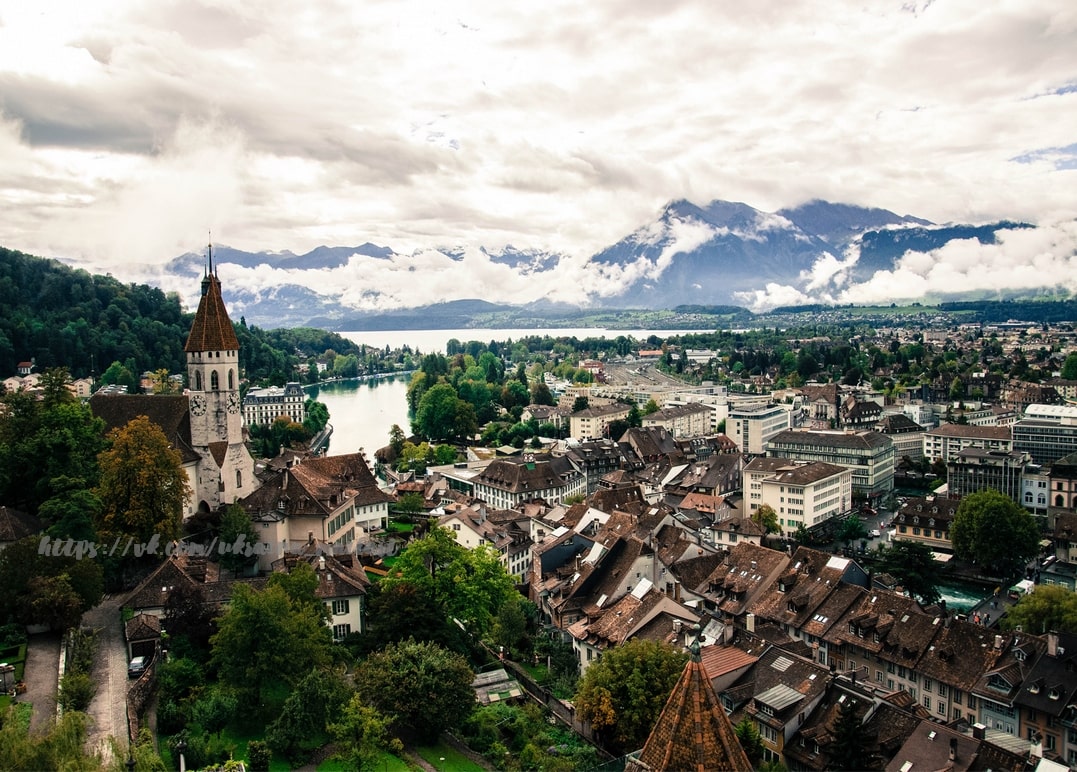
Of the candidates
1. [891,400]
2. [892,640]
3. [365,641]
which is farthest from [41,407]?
[891,400]

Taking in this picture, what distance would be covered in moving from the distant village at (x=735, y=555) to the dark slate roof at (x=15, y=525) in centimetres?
14

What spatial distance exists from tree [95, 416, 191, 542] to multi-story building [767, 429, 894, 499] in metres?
53.1

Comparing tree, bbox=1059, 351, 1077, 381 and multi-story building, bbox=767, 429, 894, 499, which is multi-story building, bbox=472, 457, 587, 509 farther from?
tree, bbox=1059, 351, 1077, 381

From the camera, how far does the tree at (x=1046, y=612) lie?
32.8m

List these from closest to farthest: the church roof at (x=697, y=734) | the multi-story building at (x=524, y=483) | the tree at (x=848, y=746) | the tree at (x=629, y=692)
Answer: the church roof at (x=697, y=734), the tree at (x=848, y=746), the tree at (x=629, y=692), the multi-story building at (x=524, y=483)

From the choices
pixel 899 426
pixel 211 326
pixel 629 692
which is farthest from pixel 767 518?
pixel 211 326

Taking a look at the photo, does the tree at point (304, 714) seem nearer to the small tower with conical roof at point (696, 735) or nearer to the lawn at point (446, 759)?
the lawn at point (446, 759)

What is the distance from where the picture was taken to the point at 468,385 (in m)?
109

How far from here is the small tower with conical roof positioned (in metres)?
8.97

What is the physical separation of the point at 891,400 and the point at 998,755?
90116mm

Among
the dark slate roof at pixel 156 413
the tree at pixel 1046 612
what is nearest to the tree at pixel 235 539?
the dark slate roof at pixel 156 413

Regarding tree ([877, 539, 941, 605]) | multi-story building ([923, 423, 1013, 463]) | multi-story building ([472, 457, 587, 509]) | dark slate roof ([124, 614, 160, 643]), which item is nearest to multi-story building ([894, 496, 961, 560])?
tree ([877, 539, 941, 605])

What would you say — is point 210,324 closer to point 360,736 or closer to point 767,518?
point 360,736

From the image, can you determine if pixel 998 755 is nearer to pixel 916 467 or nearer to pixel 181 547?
pixel 181 547
